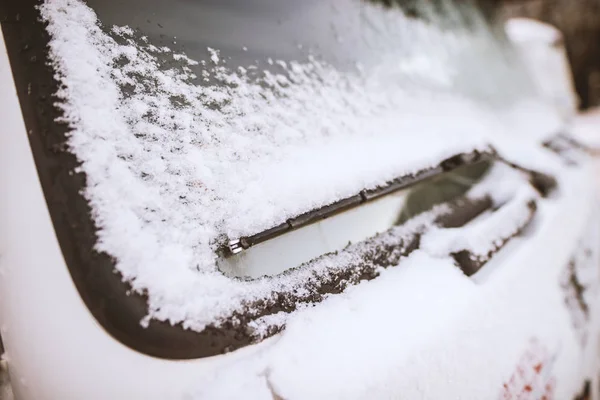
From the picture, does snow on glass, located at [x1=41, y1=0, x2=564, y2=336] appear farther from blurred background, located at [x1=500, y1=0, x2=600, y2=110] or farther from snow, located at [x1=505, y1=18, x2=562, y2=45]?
blurred background, located at [x1=500, y1=0, x2=600, y2=110]

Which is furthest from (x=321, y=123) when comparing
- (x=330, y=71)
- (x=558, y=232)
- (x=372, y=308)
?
(x=558, y=232)

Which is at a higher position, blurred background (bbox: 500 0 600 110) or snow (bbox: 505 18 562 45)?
blurred background (bbox: 500 0 600 110)

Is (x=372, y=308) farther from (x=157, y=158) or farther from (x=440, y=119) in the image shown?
(x=440, y=119)

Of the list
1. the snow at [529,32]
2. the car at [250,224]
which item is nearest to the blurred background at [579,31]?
the snow at [529,32]

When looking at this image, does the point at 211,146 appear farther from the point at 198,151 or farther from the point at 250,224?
the point at 250,224

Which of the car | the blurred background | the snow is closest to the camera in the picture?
the car

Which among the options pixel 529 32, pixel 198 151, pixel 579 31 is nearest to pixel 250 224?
pixel 198 151

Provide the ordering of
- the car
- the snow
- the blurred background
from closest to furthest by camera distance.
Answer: the car → the snow → the blurred background

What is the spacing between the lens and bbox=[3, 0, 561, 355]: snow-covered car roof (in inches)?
22.4

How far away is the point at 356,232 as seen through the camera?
903 millimetres

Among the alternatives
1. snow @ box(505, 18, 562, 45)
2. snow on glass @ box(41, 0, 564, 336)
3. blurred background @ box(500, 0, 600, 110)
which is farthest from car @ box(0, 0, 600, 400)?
blurred background @ box(500, 0, 600, 110)

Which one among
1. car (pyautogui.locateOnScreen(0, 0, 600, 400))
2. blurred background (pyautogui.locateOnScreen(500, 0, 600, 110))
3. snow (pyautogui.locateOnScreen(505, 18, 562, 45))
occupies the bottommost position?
car (pyautogui.locateOnScreen(0, 0, 600, 400))

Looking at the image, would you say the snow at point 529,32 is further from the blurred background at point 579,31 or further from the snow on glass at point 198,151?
the blurred background at point 579,31

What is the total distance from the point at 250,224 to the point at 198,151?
19 centimetres
